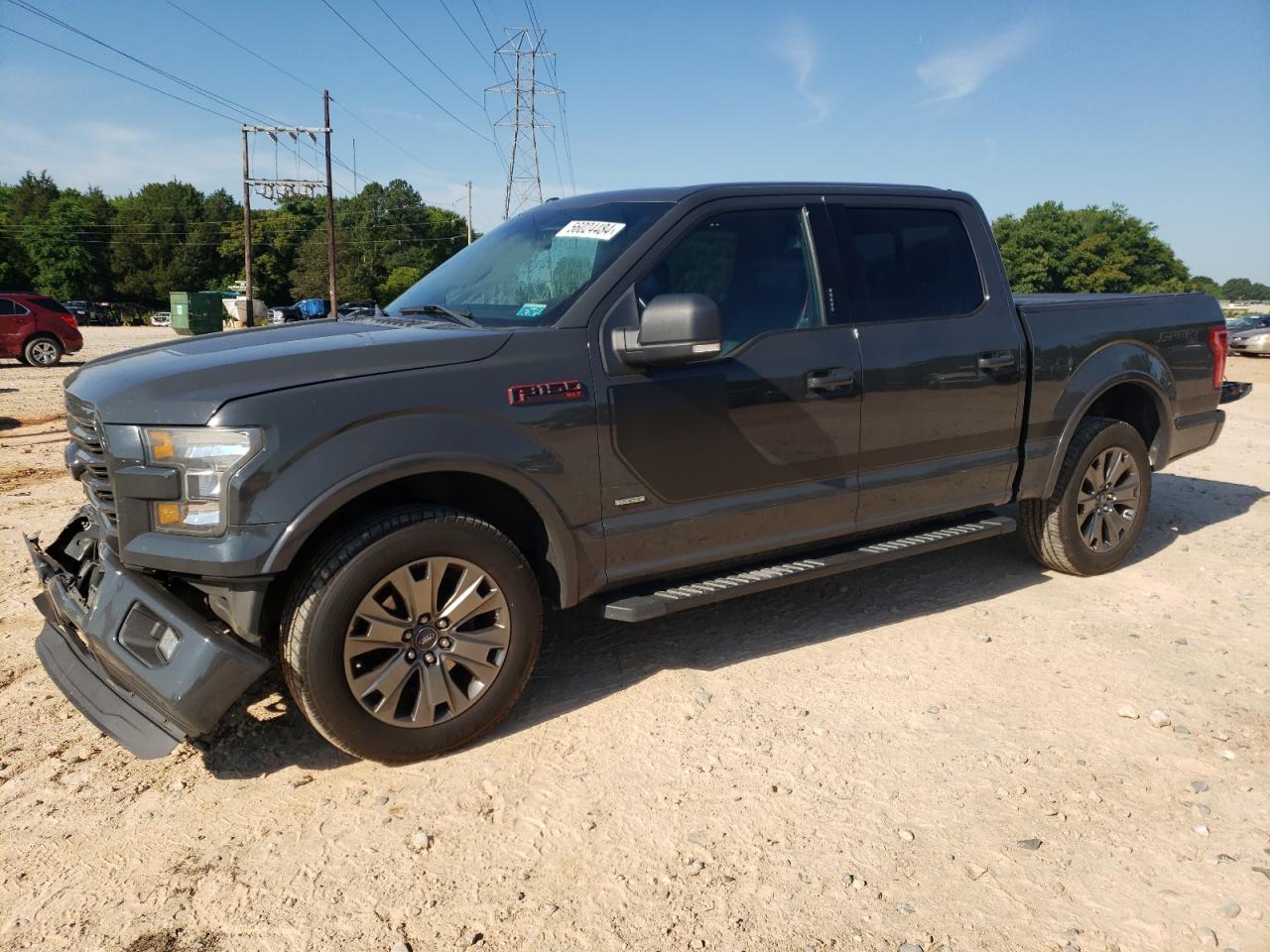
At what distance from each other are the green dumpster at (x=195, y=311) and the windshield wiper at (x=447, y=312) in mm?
33947

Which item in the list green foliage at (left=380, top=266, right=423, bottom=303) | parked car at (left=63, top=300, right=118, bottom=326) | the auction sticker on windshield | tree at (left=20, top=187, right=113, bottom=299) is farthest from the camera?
tree at (left=20, top=187, right=113, bottom=299)

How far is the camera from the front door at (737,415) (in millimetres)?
3438

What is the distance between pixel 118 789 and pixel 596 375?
2149 mm

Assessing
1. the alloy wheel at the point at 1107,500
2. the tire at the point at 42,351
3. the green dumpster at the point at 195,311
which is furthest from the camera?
the green dumpster at the point at 195,311

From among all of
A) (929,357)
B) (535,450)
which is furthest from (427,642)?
(929,357)

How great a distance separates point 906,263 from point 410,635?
285 centimetres

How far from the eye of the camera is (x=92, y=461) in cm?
302

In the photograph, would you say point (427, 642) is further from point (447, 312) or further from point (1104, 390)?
point (1104, 390)

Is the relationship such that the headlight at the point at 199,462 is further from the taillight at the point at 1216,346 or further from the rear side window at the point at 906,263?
the taillight at the point at 1216,346

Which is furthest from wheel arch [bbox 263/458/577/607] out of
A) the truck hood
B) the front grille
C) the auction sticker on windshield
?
the auction sticker on windshield

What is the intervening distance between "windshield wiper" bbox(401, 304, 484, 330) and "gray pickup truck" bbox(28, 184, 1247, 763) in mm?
14

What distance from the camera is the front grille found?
2.97 metres

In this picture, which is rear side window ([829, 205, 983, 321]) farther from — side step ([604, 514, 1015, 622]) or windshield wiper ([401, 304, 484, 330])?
windshield wiper ([401, 304, 484, 330])

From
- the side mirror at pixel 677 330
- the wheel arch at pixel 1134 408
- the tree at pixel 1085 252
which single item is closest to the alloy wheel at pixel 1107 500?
the wheel arch at pixel 1134 408
